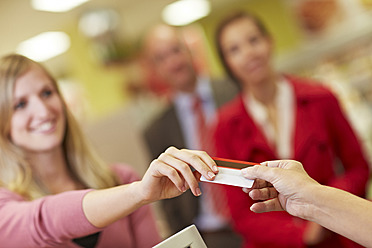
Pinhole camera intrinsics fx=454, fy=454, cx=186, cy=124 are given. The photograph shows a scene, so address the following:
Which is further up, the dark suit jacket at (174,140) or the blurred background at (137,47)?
the blurred background at (137,47)

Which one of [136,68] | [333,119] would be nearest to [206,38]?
[136,68]

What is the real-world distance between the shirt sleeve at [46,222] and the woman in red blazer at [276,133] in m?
0.72

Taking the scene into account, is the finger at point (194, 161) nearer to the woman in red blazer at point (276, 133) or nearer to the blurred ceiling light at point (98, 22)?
the woman in red blazer at point (276, 133)

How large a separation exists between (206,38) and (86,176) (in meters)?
7.19

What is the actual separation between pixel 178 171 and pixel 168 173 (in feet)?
0.14

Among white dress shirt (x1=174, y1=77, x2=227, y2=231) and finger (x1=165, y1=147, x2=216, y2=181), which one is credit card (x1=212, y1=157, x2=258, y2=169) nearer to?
finger (x1=165, y1=147, x2=216, y2=181)

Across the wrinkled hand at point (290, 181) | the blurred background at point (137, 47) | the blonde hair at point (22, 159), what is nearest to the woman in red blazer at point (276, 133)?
the blonde hair at point (22, 159)

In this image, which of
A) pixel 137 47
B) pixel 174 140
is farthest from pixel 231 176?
pixel 137 47

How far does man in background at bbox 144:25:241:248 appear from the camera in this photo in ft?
6.92

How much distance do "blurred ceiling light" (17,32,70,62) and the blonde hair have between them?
522cm

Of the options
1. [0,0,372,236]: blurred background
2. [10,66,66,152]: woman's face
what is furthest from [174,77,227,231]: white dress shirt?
[10,66,66,152]: woman's face

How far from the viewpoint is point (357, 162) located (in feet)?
5.44

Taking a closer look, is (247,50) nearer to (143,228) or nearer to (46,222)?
(143,228)

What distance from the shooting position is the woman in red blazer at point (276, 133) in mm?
1544
